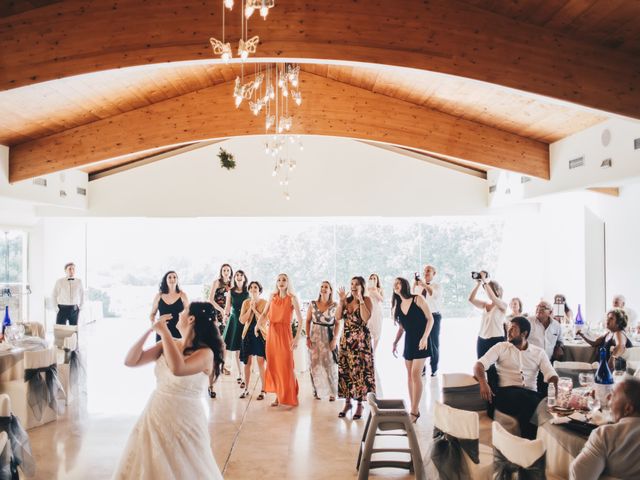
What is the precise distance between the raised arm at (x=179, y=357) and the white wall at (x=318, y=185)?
825 cm

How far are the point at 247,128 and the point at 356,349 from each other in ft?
14.3

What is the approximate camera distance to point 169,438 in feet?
9.96

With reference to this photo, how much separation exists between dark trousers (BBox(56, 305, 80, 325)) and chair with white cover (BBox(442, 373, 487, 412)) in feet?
25.3

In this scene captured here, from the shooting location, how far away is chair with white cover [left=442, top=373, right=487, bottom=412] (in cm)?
448

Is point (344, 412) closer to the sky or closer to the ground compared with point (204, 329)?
closer to the ground

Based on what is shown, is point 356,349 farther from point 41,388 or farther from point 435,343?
point 41,388

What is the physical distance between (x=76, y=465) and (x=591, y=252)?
833 cm

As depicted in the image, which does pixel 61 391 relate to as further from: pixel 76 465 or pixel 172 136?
pixel 172 136

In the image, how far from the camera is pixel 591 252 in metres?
9.16

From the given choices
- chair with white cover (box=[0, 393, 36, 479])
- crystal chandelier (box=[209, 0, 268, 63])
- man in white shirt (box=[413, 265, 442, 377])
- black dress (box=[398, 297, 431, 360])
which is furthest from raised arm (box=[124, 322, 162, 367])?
man in white shirt (box=[413, 265, 442, 377])

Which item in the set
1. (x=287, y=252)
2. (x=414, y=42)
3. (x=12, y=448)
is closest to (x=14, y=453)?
(x=12, y=448)

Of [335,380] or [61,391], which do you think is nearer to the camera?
[61,391]

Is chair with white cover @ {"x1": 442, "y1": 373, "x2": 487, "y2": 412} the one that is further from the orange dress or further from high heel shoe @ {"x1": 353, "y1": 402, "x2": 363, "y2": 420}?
the orange dress

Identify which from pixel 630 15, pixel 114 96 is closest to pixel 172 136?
pixel 114 96
